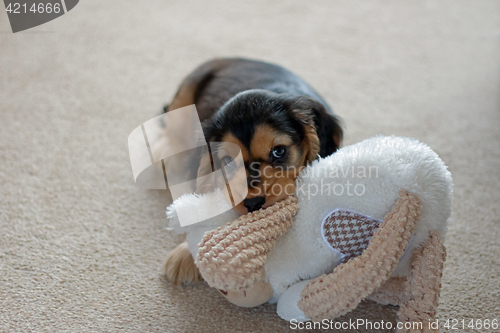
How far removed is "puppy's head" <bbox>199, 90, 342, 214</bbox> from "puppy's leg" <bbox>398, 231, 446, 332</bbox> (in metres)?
0.40

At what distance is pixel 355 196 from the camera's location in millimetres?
1263

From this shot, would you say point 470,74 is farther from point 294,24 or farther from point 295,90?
point 295,90

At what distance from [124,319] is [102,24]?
245cm

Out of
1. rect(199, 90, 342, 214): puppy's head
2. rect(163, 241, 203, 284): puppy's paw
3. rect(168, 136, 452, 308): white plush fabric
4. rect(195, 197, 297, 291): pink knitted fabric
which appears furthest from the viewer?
rect(163, 241, 203, 284): puppy's paw

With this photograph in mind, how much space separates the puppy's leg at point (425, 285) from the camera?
1.16m

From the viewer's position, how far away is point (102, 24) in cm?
328

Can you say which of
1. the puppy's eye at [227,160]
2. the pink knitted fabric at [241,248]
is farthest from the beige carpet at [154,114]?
the puppy's eye at [227,160]

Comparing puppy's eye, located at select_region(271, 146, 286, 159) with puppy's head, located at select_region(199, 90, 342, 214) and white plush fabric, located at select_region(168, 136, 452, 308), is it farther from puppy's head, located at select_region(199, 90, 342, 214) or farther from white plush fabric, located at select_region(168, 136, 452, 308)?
white plush fabric, located at select_region(168, 136, 452, 308)

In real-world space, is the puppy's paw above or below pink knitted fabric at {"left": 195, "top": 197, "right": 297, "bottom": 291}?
below

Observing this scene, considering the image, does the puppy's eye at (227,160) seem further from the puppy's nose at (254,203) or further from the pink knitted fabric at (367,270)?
the pink knitted fabric at (367,270)

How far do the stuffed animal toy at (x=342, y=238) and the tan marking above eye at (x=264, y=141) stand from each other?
0.44 ft

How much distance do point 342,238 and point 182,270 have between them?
1.83ft

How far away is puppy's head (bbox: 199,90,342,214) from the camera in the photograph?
138 centimetres

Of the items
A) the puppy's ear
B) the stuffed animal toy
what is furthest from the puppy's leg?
the puppy's ear
